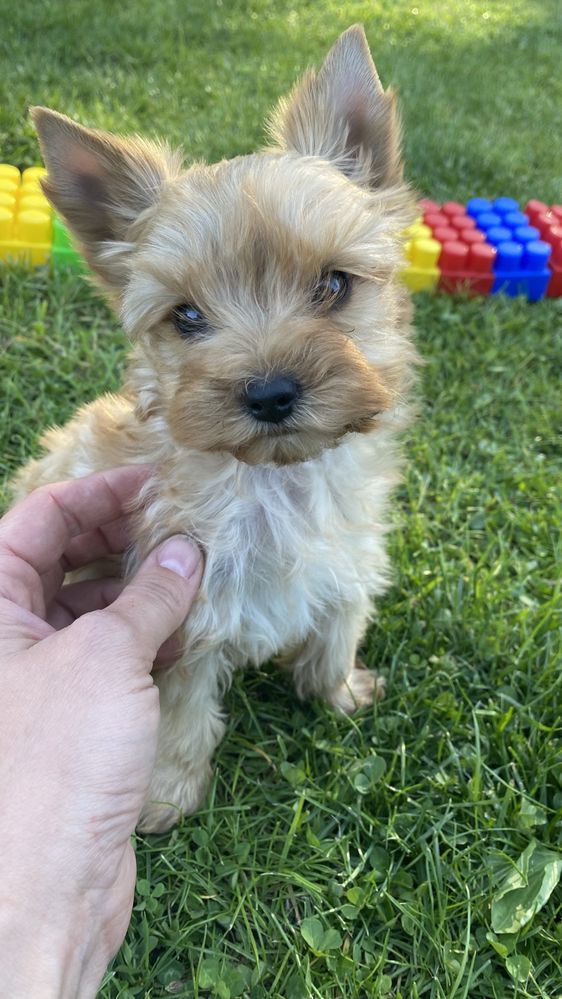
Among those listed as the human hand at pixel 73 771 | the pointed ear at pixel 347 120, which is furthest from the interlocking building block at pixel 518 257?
the human hand at pixel 73 771

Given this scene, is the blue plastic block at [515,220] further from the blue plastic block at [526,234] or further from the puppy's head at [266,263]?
the puppy's head at [266,263]

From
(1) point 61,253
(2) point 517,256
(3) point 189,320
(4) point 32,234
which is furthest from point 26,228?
(2) point 517,256


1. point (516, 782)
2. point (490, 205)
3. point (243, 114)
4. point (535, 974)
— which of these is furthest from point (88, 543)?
point (243, 114)

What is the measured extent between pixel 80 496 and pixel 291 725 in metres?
1.29

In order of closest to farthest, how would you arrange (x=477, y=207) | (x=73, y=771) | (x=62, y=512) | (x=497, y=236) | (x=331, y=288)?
1. (x=73, y=771)
2. (x=331, y=288)
3. (x=62, y=512)
4. (x=497, y=236)
5. (x=477, y=207)

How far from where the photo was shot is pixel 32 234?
4812 mm

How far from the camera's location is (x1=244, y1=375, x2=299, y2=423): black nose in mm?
2008

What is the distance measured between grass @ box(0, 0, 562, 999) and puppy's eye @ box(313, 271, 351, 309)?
5.16ft

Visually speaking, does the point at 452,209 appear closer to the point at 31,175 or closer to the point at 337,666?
the point at 31,175

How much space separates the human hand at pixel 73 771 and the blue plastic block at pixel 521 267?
151 inches

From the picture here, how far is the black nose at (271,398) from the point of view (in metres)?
2.01

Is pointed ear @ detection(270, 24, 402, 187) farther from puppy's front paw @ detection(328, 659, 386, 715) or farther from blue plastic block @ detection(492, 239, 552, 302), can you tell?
blue plastic block @ detection(492, 239, 552, 302)

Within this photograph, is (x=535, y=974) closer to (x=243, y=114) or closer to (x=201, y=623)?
(x=201, y=623)

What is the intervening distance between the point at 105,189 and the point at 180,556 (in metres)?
A: 1.25
